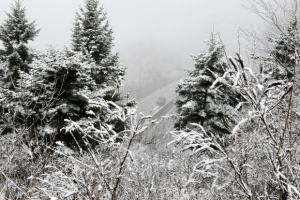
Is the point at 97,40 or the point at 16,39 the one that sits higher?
the point at 16,39

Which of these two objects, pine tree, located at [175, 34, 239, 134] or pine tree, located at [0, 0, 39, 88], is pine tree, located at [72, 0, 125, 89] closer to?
pine tree, located at [0, 0, 39, 88]

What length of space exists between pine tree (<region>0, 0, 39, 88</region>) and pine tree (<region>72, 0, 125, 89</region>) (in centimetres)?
276

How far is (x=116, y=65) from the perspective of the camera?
49.7 ft

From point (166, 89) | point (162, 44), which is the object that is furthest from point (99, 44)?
point (162, 44)

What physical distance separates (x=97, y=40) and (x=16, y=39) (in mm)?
4876

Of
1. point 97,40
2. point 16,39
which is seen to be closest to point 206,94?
point 97,40

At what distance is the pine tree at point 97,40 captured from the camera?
14312mm

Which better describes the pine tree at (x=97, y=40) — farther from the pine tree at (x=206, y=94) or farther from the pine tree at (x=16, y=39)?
the pine tree at (x=206, y=94)

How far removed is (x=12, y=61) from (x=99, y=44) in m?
5.17

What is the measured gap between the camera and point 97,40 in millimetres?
14414

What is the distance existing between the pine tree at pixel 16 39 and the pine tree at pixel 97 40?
276 centimetres

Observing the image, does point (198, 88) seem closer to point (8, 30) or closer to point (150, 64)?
point (8, 30)

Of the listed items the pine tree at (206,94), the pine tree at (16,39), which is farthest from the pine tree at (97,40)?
the pine tree at (206,94)

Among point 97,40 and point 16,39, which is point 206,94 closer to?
point 97,40
